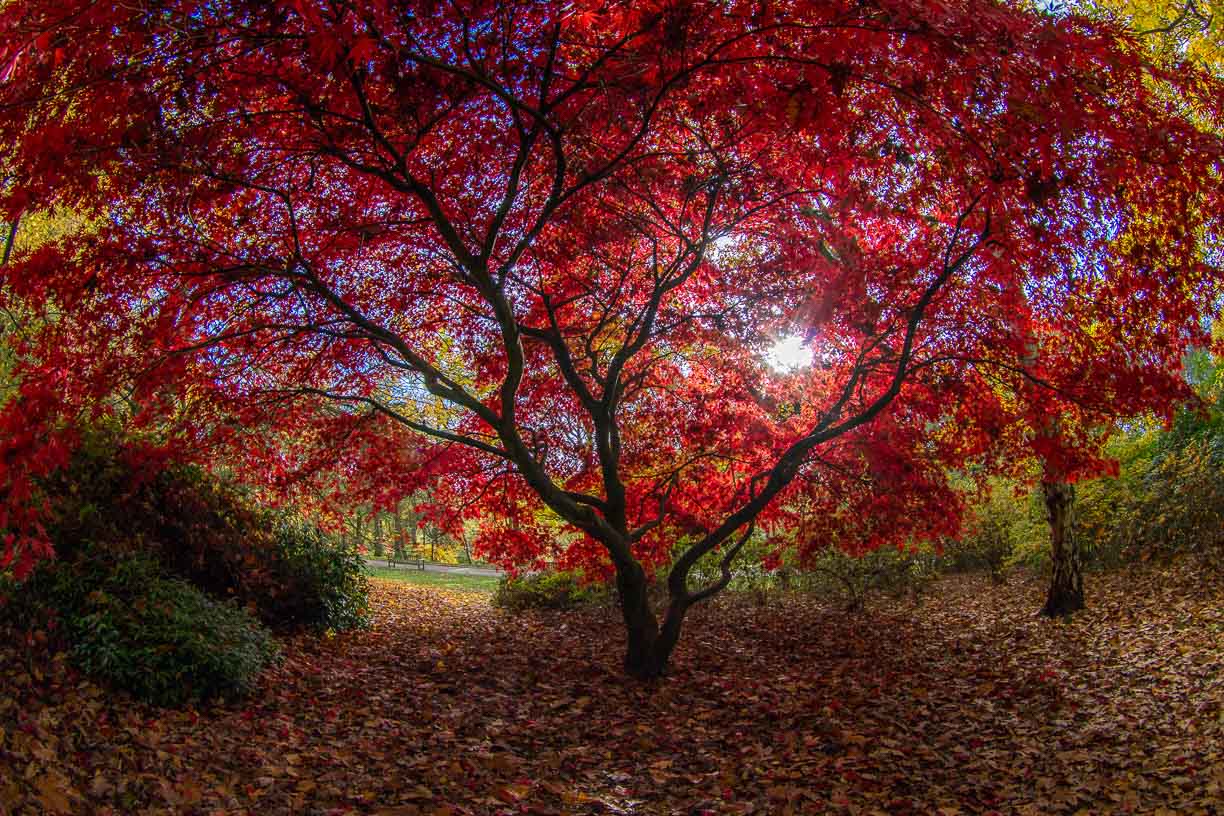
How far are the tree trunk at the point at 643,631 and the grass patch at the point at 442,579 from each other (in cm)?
1093

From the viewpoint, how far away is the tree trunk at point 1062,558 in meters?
8.49

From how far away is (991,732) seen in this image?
546cm

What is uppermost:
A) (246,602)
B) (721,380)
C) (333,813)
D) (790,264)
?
(790,264)

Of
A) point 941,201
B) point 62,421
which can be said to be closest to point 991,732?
point 941,201

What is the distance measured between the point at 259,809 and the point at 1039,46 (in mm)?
5849

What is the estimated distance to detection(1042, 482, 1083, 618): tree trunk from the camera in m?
8.49

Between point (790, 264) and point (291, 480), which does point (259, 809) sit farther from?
point (790, 264)

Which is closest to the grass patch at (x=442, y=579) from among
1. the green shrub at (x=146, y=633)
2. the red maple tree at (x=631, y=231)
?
the red maple tree at (x=631, y=231)

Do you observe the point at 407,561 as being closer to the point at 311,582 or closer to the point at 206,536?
the point at 311,582

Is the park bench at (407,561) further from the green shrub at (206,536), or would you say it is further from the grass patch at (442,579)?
the green shrub at (206,536)

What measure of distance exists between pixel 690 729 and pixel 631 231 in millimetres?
4261

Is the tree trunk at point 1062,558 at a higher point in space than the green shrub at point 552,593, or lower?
higher

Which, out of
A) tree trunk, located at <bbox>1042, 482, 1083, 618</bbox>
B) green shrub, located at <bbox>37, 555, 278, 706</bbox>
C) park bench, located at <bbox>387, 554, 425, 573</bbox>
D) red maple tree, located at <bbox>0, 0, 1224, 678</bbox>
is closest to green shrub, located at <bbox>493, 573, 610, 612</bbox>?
red maple tree, located at <bbox>0, 0, 1224, 678</bbox>

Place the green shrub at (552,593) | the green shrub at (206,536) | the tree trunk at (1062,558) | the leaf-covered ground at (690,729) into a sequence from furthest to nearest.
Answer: the green shrub at (552,593) → the tree trunk at (1062,558) → the green shrub at (206,536) → the leaf-covered ground at (690,729)
